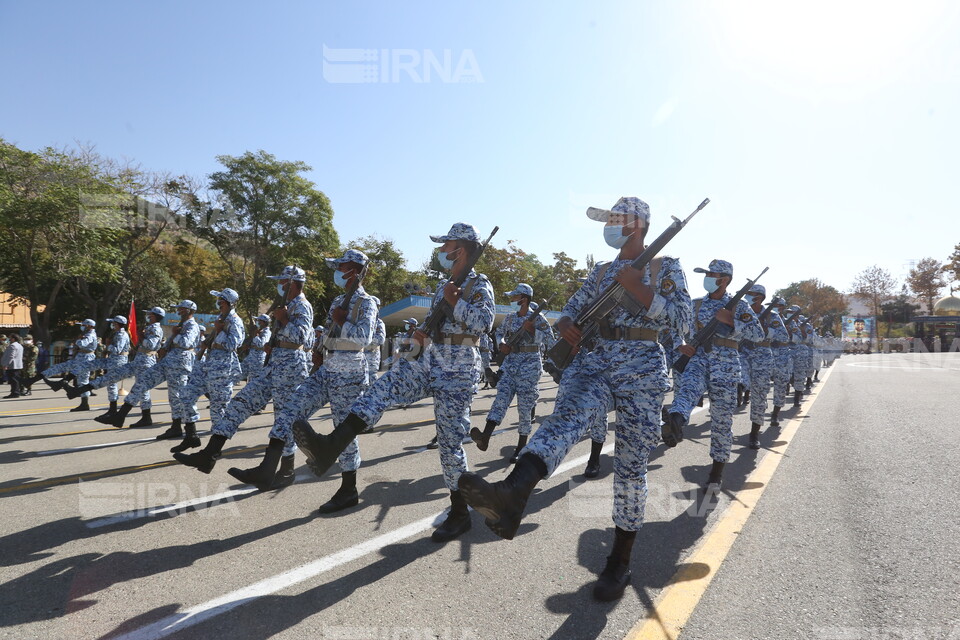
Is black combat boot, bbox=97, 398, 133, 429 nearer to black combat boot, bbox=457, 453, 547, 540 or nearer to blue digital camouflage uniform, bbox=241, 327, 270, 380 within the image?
blue digital camouflage uniform, bbox=241, 327, 270, 380

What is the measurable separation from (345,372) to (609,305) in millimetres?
2423

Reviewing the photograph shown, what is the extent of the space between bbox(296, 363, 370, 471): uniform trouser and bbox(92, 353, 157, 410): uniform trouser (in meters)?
5.39

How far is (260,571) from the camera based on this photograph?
10.2 ft

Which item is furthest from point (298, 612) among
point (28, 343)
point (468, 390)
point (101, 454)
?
point (28, 343)

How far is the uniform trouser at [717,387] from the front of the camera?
5033mm

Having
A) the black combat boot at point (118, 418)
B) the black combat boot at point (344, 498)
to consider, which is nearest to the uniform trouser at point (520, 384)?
the black combat boot at point (344, 498)

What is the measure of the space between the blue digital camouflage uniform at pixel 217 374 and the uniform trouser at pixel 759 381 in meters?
7.09

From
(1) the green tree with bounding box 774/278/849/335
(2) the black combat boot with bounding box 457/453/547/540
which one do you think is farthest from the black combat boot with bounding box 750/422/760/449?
(1) the green tree with bounding box 774/278/849/335

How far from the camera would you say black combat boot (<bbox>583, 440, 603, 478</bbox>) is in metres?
5.37

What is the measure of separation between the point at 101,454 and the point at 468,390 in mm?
5338

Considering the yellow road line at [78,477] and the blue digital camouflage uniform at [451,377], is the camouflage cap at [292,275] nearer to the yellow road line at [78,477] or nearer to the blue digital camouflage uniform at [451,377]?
the blue digital camouflage uniform at [451,377]

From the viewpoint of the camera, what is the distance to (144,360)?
8820mm

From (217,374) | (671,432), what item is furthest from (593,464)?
(217,374)

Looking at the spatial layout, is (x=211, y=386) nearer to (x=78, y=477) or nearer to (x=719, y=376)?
(x=78, y=477)
